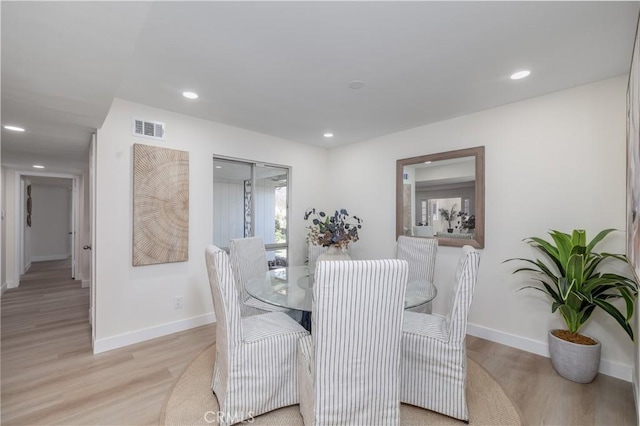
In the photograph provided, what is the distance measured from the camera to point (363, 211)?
433 centimetres

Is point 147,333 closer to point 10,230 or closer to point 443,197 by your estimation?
point 443,197

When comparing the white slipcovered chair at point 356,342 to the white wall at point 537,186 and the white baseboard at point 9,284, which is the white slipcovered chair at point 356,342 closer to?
the white wall at point 537,186

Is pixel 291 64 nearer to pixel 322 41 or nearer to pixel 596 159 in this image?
pixel 322 41

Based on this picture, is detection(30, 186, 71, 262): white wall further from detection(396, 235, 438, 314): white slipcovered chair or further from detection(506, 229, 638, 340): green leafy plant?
detection(506, 229, 638, 340): green leafy plant

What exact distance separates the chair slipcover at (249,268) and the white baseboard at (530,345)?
2.01 m

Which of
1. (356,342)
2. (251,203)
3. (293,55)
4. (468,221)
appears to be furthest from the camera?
(251,203)

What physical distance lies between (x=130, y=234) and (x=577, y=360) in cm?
407

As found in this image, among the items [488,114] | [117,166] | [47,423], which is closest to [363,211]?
[488,114]

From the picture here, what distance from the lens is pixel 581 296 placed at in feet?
7.22

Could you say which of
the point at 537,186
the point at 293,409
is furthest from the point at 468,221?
the point at 293,409

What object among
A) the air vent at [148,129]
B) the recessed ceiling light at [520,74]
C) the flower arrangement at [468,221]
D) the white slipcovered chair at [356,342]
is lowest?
the white slipcovered chair at [356,342]

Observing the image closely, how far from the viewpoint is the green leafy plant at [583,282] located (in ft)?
6.93

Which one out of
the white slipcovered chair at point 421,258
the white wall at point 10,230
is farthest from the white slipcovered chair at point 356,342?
the white wall at point 10,230

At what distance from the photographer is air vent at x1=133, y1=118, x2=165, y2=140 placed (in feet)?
9.56
